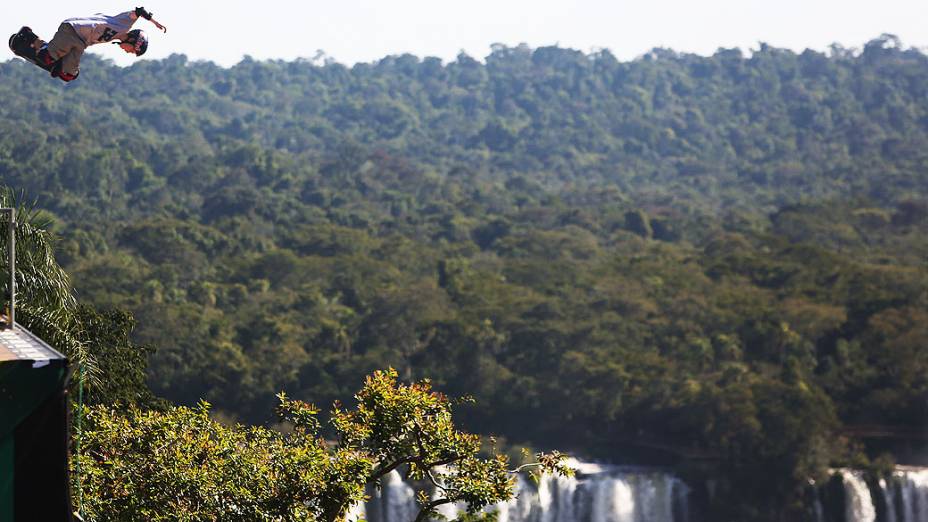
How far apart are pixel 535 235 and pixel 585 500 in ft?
127

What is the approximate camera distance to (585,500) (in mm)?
41375

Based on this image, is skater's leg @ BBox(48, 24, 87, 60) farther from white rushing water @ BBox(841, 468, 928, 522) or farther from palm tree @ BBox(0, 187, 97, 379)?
white rushing water @ BBox(841, 468, 928, 522)

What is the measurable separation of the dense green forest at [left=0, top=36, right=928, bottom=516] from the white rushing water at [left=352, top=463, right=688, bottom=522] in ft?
10.8

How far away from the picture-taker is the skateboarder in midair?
8148mm

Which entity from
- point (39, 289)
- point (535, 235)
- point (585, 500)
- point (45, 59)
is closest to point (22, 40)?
point (45, 59)

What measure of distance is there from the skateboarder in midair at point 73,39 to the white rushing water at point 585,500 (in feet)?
104

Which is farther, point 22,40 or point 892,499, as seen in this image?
point 892,499

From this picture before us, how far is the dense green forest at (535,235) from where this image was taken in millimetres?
49312

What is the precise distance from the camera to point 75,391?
50.2 feet

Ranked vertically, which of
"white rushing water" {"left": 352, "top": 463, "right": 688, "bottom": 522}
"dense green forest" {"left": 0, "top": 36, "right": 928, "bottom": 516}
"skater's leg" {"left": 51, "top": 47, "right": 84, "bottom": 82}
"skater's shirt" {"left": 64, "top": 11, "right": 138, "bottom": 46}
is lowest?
"skater's leg" {"left": 51, "top": 47, "right": 84, "bottom": 82}

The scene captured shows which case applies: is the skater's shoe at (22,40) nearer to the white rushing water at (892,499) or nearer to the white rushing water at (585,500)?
the white rushing water at (585,500)

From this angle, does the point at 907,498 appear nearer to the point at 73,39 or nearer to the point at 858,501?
the point at 858,501

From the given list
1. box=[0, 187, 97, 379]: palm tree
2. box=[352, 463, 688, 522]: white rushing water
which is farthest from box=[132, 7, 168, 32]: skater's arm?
box=[352, 463, 688, 522]: white rushing water

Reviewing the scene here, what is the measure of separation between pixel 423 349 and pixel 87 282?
14290 mm
